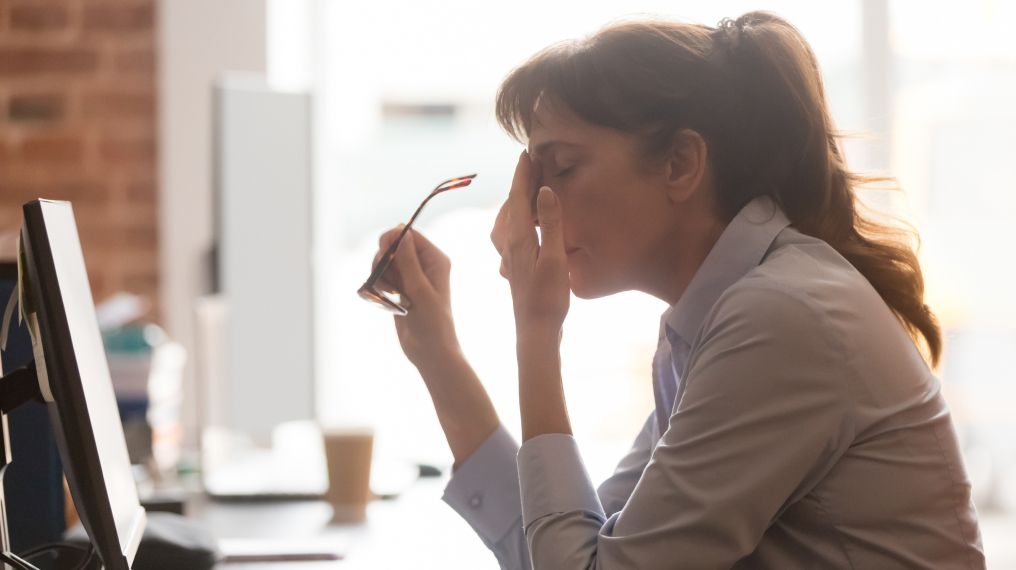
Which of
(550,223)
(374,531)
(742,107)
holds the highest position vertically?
(742,107)

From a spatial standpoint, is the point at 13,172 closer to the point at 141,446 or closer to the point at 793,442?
the point at 141,446

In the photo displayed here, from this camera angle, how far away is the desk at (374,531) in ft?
4.43

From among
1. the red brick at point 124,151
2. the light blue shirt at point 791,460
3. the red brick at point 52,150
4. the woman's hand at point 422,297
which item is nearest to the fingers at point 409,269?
the woman's hand at point 422,297

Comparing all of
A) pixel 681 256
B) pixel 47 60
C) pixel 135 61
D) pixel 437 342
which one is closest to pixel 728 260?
pixel 681 256

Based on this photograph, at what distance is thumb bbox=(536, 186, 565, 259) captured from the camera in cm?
111

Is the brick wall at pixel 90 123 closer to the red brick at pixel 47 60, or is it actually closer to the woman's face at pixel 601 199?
the red brick at pixel 47 60

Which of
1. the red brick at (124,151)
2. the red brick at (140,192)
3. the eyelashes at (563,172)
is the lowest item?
the red brick at (140,192)

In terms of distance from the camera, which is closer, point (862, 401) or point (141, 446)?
point (862, 401)

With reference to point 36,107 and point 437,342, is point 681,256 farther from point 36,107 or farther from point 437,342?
point 36,107

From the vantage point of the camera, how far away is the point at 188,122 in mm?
2877

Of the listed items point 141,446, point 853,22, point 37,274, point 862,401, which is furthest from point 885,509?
point 853,22

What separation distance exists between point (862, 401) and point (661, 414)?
30cm

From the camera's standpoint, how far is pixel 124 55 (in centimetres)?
288

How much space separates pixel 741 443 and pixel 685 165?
32 centimetres
